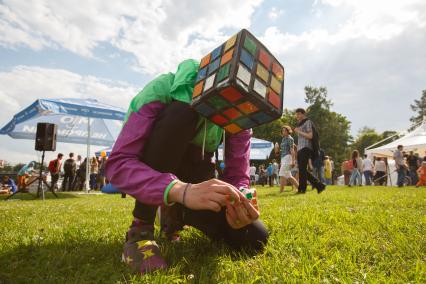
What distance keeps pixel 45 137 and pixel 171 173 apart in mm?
7882

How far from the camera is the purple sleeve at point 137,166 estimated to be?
1.28m

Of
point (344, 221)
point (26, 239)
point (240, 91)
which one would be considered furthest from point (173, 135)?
point (344, 221)

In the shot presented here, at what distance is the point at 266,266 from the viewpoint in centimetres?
151

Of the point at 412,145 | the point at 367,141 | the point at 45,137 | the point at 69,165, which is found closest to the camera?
the point at 45,137

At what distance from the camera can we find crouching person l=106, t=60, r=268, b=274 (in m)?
1.24

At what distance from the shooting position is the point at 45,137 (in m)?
8.12

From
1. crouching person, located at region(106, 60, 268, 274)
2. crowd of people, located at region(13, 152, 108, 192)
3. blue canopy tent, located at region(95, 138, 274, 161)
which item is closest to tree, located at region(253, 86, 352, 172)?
blue canopy tent, located at region(95, 138, 274, 161)

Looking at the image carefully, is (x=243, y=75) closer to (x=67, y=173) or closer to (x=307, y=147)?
(x=307, y=147)

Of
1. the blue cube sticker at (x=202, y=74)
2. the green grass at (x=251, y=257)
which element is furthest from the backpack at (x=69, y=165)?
the blue cube sticker at (x=202, y=74)

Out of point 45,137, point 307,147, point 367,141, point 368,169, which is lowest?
point 368,169

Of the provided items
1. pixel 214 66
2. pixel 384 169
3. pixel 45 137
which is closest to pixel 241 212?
pixel 214 66

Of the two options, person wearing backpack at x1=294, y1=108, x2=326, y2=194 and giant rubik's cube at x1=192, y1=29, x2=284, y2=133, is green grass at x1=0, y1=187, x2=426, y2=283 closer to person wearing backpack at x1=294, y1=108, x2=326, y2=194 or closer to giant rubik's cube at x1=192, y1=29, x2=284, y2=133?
giant rubik's cube at x1=192, y1=29, x2=284, y2=133

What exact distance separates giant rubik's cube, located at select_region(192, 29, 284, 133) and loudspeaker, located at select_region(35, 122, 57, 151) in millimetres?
8068

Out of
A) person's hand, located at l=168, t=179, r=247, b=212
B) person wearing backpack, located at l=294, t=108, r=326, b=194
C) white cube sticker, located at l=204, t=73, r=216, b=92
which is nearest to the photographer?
person's hand, located at l=168, t=179, r=247, b=212
